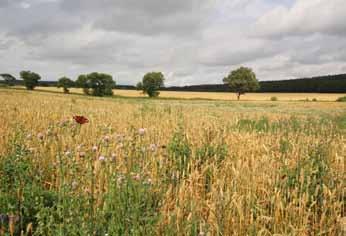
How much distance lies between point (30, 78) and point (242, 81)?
62.8 meters

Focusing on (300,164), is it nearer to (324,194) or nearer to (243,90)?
(324,194)

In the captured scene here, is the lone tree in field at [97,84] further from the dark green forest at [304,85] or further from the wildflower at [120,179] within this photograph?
the wildflower at [120,179]

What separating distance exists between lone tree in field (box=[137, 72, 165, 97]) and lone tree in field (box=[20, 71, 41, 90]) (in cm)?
3296

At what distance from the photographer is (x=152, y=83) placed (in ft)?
315

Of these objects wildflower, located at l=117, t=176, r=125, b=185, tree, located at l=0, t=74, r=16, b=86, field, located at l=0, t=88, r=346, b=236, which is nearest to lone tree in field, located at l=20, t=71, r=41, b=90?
tree, located at l=0, t=74, r=16, b=86

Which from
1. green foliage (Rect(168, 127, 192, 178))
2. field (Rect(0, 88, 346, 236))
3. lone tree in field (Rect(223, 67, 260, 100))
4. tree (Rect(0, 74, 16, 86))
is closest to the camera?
field (Rect(0, 88, 346, 236))

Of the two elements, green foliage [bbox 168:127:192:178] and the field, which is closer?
the field

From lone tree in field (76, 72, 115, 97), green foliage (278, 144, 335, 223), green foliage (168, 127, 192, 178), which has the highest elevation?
lone tree in field (76, 72, 115, 97)

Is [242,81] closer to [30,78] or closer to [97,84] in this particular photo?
[97,84]

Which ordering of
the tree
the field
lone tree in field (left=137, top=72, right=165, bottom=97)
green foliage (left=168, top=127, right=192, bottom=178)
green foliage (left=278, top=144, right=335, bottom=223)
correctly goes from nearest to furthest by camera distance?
the field → green foliage (left=278, top=144, right=335, bottom=223) → green foliage (left=168, top=127, right=192, bottom=178) → lone tree in field (left=137, top=72, right=165, bottom=97) → the tree

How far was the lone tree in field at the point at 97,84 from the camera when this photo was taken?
91.1 m

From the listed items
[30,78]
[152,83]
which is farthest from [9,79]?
[152,83]

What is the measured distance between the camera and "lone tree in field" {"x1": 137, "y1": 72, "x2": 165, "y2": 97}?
95.1m

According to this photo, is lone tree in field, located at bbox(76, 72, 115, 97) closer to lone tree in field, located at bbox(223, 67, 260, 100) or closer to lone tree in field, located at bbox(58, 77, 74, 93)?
lone tree in field, located at bbox(58, 77, 74, 93)
